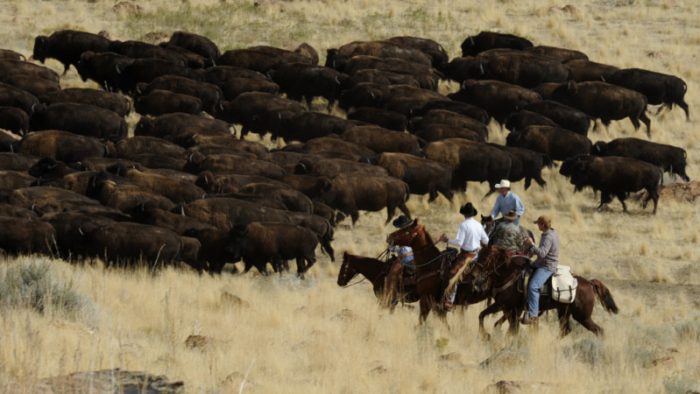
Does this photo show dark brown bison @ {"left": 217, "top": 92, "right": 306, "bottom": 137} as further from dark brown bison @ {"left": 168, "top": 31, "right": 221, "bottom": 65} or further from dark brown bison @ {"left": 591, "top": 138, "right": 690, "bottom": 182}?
dark brown bison @ {"left": 591, "top": 138, "right": 690, "bottom": 182}

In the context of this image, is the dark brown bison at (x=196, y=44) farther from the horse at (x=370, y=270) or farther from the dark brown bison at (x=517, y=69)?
the horse at (x=370, y=270)

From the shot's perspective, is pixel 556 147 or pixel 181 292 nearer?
pixel 181 292

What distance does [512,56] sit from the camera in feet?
133

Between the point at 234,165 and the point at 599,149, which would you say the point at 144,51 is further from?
the point at 599,149

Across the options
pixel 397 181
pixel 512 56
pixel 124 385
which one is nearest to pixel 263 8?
pixel 512 56

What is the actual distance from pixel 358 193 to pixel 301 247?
474cm

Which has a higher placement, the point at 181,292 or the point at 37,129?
the point at 181,292

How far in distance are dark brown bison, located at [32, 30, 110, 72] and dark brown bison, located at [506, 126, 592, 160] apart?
562 inches

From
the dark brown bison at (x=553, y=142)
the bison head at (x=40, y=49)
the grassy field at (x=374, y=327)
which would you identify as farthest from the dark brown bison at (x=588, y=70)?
the bison head at (x=40, y=49)

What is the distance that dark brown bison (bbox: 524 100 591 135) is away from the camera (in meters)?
35.3

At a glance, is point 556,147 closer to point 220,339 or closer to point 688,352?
point 688,352

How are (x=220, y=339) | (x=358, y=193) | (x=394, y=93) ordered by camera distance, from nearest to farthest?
1. (x=220, y=339)
2. (x=358, y=193)
3. (x=394, y=93)

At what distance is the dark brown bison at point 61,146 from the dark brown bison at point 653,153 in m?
12.2

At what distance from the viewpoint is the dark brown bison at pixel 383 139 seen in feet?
104
